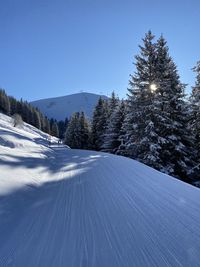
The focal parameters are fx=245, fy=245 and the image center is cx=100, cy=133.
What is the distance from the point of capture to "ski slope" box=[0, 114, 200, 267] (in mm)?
2760

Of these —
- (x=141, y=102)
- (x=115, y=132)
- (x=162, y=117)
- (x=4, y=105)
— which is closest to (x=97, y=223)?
(x=162, y=117)

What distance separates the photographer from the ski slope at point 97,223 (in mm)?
2760

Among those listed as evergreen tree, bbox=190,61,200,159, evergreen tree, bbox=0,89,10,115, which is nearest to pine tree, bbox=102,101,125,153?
evergreen tree, bbox=190,61,200,159

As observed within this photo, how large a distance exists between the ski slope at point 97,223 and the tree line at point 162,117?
8313 mm

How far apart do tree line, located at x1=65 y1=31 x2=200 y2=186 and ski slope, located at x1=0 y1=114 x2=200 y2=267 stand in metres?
8.31

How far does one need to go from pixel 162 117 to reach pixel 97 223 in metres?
12.3

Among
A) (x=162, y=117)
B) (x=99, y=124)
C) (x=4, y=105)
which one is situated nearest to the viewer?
(x=162, y=117)

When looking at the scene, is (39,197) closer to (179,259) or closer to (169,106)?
(179,259)

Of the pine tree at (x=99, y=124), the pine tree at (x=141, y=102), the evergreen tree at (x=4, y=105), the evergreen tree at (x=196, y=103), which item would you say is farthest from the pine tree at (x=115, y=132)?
the evergreen tree at (x=4, y=105)

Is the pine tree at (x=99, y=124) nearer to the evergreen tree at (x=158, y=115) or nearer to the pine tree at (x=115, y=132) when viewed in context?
the pine tree at (x=115, y=132)

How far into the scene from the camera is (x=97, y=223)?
12.2 feet

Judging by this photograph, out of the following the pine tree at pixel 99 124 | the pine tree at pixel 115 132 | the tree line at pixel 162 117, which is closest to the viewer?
the tree line at pixel 162 117

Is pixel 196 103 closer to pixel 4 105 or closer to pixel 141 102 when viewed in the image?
pixel 141 102

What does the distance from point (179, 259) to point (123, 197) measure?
250 cm
